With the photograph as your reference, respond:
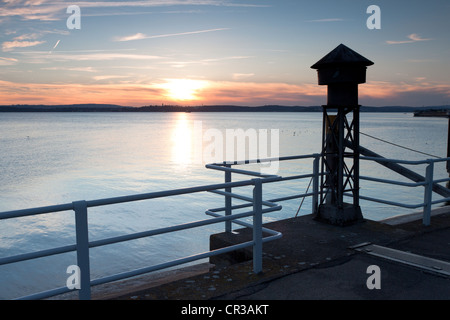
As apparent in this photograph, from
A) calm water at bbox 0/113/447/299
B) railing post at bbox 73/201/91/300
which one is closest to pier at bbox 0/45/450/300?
railing post at bbox 73/201/91/300

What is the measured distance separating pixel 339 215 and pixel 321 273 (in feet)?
7.81

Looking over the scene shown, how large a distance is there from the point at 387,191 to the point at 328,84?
2444cm

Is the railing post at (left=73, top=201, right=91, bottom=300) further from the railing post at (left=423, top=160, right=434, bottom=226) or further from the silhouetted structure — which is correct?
the railing post at (left=423, top=160, right=434, bottom=226)

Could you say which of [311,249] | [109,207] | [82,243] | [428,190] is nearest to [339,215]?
[311,249]

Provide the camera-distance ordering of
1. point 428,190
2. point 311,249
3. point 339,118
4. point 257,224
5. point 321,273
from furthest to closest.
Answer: point 428,190, point 339,118, point 311,249, point 321,273, point 257,224

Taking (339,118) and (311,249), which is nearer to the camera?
(311,249)

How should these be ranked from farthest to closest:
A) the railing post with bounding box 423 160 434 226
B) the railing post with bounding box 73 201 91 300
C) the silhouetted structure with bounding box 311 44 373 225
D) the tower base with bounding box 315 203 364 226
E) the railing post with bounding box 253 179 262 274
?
the tower base with bounding box 315 203 364 226, the railing post with bounding box 423 160 434 226, the silhouetted structure with bounding box 311 44 373 225, the railing post with bounding box 253 179 262 274, the railing post with bounding box 73 201 91 300

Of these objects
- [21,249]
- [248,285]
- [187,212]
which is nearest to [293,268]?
[248,285]

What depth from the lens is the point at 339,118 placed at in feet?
22.5

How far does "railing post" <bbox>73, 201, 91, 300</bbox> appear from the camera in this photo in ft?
A: 11.2

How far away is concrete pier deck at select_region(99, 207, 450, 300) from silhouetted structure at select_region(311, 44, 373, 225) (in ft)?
1.44

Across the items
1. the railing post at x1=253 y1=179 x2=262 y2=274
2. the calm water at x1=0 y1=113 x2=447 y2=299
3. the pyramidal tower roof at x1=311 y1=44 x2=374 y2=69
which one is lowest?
the calm water at x1=0 y1=113 x2=447 y2=299

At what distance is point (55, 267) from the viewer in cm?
1323

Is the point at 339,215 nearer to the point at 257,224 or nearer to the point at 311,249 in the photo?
the point at 311,249
